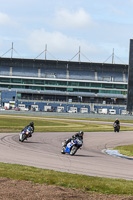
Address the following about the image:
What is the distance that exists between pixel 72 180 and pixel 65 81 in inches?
5173

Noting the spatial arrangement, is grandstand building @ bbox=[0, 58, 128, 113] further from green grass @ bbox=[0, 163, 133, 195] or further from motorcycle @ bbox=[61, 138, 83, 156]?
green grass @ bbox=[0, 163, 133, 195]

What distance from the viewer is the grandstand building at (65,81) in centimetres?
14075

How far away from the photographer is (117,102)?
141 m

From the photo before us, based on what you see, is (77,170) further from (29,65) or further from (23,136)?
(29,65)

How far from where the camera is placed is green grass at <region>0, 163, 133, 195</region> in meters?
11.3

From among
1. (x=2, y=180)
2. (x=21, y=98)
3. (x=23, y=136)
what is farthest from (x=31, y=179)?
(x=21, y=98)

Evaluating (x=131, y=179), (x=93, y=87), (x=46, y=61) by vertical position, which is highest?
(x=46, y=61)

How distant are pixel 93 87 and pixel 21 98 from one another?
27.1 m

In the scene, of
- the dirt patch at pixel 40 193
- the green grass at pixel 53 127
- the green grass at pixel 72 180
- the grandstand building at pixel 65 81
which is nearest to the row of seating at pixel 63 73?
the grandstand building at pixel 65 81

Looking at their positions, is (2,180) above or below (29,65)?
below

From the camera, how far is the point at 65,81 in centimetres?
14338

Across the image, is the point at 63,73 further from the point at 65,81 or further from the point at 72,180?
the point at 72,180

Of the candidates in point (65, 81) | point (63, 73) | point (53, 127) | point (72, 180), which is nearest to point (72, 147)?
point (72, 180)

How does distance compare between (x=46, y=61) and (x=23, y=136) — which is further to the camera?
(x=46, y=61)
